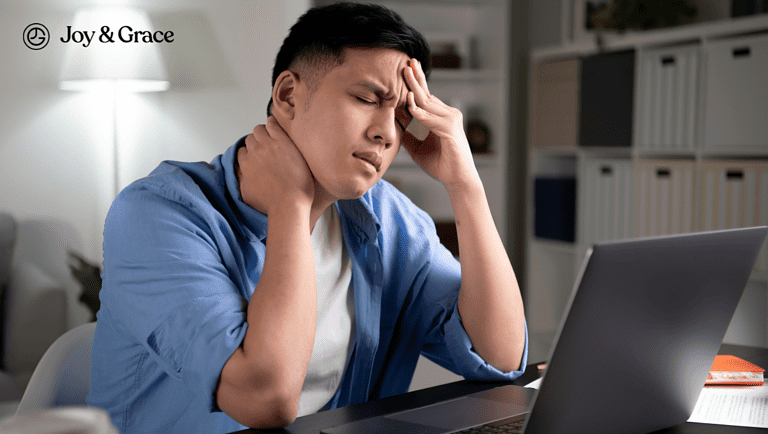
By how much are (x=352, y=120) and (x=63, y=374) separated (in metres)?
0.60

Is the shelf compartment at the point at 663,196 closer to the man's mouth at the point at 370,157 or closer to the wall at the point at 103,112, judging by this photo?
the wall at the point at 103,112

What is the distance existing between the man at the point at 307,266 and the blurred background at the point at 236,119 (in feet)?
2.84

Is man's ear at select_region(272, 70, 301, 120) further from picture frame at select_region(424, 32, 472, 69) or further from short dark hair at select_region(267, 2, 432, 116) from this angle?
picture frame at select_region(424, 32, 472, 69)

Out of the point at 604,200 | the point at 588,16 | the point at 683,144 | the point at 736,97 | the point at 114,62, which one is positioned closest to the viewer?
the point at 114,62

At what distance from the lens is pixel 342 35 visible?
104 cm

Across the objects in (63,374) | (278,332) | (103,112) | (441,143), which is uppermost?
(103,112)

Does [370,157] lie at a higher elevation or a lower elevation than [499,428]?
higher

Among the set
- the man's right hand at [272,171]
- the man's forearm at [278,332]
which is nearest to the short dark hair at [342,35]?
the man's right hand at [272,171]

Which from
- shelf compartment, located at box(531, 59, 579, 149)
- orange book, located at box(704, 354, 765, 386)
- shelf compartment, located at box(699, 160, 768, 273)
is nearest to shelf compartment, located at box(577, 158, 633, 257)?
shelf compartment, located at box(531, 59, 579, 149)

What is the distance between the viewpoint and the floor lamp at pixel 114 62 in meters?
2.32

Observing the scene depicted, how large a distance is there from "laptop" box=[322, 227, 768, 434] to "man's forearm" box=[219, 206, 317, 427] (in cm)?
8

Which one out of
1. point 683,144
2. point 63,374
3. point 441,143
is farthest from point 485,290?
point 683,144

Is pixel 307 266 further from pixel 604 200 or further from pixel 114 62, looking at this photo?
pixel 604 200

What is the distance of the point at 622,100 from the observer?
117 inches
